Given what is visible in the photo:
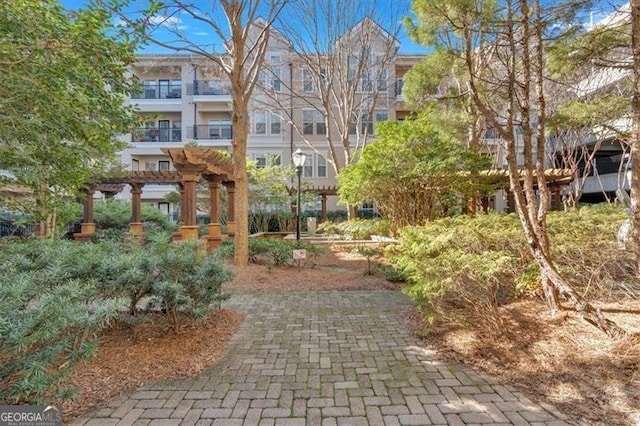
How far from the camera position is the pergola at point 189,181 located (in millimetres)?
9133

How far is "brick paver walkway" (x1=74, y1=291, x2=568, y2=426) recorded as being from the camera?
253 centimetres

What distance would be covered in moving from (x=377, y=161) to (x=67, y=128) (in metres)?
6.75

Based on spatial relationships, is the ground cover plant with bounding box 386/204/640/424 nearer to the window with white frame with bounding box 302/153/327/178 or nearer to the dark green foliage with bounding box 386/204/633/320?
the dark green foliage with bounding box 386/204/633/320

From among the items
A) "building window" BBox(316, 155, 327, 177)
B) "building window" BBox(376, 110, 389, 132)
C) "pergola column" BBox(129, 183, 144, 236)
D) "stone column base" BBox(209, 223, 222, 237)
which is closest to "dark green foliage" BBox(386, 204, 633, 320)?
"stone column base" BBox(209, 223, 222, 237)

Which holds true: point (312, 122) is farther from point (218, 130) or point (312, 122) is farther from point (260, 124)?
point (218, 130)

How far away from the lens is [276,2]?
27.9 ft

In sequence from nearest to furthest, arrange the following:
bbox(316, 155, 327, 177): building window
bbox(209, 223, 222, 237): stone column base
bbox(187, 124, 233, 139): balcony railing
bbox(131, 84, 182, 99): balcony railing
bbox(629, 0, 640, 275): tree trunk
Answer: bbox(629, 0, 640, 275): tree trunk
bbox(209, 223, 222, 237): stone column base
bbox(316, 155, 327, 177): building window
bbox(187, 124, 233, 139): balcony railing
bbox(131, 84, 182, 99): balcony railing

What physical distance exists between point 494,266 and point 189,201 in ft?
28.3

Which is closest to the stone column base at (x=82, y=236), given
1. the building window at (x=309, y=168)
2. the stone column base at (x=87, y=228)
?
the stone column base at (x=87, y=228)

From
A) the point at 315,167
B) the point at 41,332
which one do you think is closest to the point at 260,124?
the point at 315,167

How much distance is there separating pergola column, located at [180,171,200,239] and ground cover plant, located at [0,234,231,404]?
535cm

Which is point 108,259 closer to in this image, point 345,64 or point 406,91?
point 406,91

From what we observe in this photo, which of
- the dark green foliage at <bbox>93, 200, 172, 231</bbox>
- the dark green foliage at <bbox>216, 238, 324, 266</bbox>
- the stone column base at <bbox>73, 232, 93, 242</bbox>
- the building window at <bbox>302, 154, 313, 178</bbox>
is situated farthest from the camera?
the building window at <bbox>302, 154, 313, 178</bbox>

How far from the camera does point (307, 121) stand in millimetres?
22109
